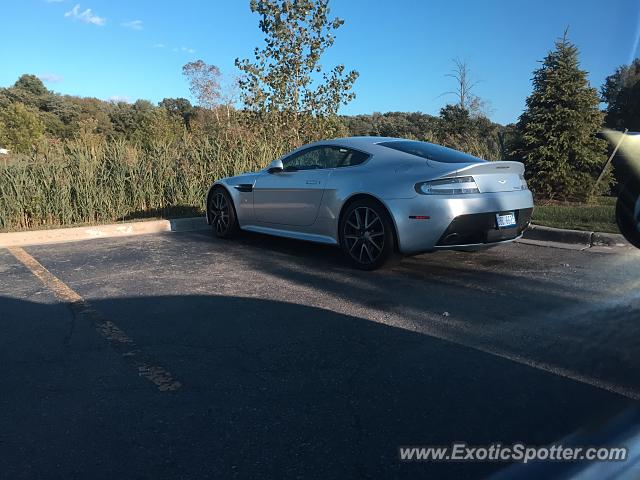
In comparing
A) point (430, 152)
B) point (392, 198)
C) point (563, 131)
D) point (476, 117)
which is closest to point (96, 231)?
point (392, 198)

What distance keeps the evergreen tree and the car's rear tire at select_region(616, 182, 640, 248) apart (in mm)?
5726

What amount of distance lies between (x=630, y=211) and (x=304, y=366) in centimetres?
303

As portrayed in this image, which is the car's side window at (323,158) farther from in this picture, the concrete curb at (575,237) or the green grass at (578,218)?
the green grass at (578,218)

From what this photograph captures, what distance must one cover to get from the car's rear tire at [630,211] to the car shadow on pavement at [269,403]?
6.60 ft

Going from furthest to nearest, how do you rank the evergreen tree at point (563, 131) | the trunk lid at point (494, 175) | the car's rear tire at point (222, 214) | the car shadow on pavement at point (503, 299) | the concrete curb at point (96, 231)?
1. the evergreen tree at point (563, 131)
2. the concrete curb at point (96, 231)
3. the car's rear tire at point (222, 214)
4. the trunk lid at point (494, 175)
5. the car shadow on pavement at point (503, 299)

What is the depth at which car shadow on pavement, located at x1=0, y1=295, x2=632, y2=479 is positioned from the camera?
2.21m

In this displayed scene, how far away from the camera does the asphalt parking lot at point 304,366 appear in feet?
7.55

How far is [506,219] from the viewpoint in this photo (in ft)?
17.2

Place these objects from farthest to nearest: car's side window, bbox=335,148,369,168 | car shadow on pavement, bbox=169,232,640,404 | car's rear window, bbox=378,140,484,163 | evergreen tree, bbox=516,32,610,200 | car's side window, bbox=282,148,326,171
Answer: evergreen tree, bbox=516,32,610,200 < car's side window, bbox=282,148,326,171 < car's side window, bbox=335,148,369,168 < car's rear window, bbox=378,140,484,163 < car shadow on pavement, bbox=169,232,640,404

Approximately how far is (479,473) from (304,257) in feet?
14.3

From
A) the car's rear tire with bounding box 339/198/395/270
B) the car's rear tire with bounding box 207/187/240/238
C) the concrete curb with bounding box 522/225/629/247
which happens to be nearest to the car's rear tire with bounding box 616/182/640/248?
the car's rear tire with bounding box 339/198/395/270

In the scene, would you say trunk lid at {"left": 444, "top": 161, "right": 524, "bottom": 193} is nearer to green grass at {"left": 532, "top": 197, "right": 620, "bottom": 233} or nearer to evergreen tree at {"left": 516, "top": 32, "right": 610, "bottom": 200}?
green grass at {"left": 532, "top": 197, "right": 620, "bottom": 233}

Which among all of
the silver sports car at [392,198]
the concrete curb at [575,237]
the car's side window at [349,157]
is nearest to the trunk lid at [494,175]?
the silver sports car at [392,198]

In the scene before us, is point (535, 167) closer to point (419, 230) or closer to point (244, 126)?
point (419, 230)
